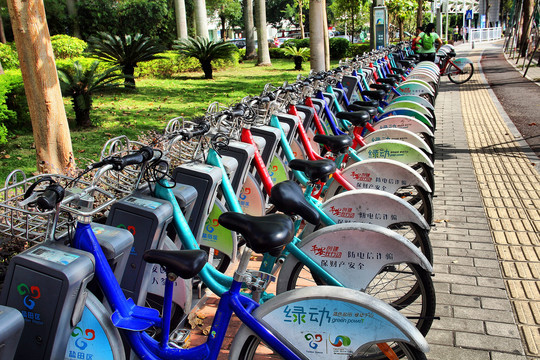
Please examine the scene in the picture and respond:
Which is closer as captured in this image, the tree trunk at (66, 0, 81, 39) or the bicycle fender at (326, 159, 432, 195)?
the bicycle fender at (326, 159, 432, 195)

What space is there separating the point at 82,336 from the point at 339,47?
99.4 ft

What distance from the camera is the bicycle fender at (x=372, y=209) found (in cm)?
346

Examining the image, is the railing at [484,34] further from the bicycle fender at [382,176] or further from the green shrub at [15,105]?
the bicycle fender at [382,176]

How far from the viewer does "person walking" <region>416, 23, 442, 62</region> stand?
13.5 meters

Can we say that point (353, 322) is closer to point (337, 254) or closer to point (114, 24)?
point (337, 254)

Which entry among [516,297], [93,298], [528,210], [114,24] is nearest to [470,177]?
[528,210]

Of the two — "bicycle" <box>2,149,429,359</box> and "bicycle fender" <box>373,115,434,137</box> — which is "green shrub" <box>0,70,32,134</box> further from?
"bicycle" <box>2,149,429,359</box>

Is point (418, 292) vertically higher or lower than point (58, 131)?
lower

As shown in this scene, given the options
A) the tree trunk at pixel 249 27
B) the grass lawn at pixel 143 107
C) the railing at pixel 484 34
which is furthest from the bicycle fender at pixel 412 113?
the railing at pixel 484 34

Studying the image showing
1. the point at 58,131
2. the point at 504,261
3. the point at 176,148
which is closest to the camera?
the point at 176,148

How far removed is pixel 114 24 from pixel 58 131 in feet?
88.7

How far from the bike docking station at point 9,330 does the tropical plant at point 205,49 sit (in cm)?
1555

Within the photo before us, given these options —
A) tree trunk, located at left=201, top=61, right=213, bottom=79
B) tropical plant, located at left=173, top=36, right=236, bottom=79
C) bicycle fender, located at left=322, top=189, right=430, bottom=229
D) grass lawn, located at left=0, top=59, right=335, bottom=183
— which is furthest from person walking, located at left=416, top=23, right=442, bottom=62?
bicycle fender, located at left=322, top=189, right=430, bottom=229

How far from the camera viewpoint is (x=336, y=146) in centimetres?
404
